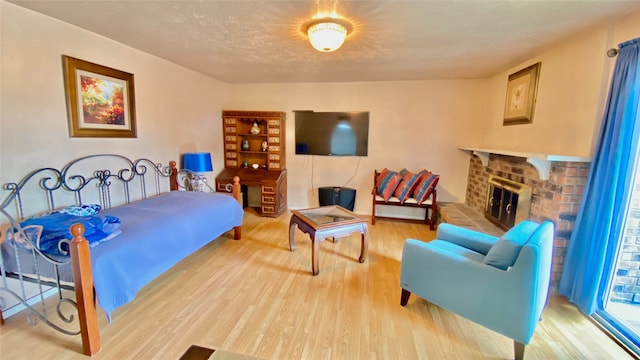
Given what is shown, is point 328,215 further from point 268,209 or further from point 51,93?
point 51,93

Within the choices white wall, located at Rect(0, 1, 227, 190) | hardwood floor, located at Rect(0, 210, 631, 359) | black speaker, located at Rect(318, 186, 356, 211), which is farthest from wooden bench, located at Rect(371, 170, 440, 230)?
white wall, located at Rect(0, 1, 227, 190)

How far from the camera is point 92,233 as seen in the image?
6.18 ft

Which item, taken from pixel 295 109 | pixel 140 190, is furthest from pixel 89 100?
pixel 295 109

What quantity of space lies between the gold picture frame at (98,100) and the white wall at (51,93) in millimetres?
57

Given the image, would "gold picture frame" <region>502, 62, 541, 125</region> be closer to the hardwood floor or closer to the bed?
the hardwood floor

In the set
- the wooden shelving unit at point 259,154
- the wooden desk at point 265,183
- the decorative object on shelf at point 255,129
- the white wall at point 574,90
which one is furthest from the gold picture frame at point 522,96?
the decorative object on shelf at point 255,129

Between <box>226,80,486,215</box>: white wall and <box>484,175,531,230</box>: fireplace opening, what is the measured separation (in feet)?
3.42

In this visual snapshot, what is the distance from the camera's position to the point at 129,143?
3.04m

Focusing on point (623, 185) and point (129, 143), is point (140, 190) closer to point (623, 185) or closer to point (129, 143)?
point (129, 143)

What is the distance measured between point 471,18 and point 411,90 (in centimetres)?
246

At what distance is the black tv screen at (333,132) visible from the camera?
4711mm

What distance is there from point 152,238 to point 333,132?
10.9ft

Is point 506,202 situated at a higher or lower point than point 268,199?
higher

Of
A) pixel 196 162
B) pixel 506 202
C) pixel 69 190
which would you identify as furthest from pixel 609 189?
pixel 69 190
